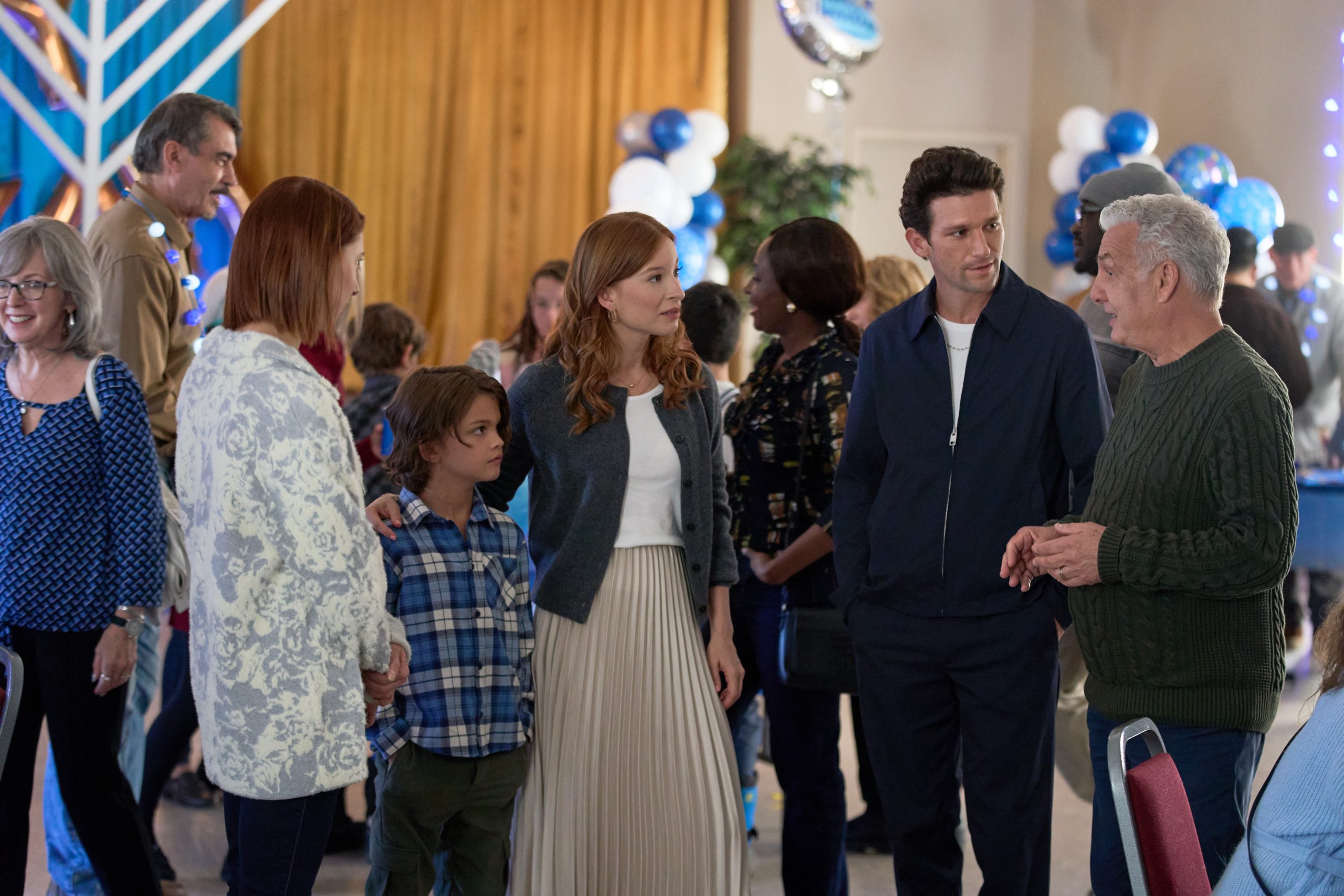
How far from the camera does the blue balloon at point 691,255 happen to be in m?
6.36

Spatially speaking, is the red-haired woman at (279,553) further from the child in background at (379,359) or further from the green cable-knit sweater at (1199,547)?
the child in background at (379,359)

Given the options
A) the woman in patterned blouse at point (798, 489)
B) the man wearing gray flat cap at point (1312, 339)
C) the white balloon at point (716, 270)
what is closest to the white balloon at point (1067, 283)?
the man wearing gray flat cap at point (1312, 339)

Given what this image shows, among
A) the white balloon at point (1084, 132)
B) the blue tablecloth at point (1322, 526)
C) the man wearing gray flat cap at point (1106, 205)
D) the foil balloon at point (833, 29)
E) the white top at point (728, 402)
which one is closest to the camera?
the man wearing gray flat cap at point (1106, 205)

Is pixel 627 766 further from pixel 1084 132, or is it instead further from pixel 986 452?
pixel 1084 132

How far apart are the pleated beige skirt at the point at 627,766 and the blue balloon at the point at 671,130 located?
5.06m

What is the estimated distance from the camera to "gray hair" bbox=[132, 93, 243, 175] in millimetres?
2818

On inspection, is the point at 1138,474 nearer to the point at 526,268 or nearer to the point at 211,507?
the point at 211,507

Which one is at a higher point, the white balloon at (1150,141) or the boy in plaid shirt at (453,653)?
the white balloon at (1150,141)

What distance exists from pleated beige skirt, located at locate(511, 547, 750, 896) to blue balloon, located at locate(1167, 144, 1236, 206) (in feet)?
13.3

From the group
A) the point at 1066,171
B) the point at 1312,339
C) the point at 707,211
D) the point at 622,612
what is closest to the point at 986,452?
the point at 622,612

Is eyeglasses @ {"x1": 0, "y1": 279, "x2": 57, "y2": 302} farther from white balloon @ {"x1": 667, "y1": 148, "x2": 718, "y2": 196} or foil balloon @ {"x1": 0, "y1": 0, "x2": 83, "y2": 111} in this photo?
white balloon @ {"x1": 667, "y1": 148, "x2": 718, "y2": 196}

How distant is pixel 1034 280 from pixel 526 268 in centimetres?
308

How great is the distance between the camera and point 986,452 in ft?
6.77

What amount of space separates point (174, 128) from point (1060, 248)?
5.30m
